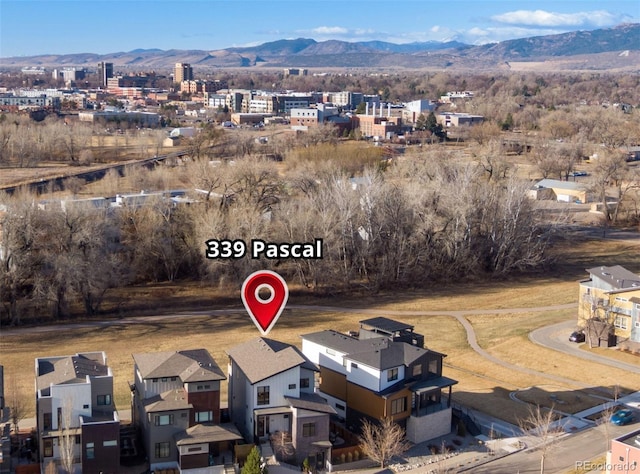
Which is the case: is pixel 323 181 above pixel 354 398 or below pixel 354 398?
above

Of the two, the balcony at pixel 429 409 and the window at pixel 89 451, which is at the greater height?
the window at pixel 89 451

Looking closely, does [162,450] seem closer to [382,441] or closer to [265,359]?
[265,359]

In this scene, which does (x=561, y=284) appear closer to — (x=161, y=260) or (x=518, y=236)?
(x=518, y=236)

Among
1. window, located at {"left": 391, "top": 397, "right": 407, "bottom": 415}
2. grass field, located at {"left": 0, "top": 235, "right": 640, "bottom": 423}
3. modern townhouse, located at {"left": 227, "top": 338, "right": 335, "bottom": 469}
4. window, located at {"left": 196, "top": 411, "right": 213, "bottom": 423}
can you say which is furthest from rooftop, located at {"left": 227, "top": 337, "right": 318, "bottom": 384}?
grass field, located at {"left": 0, "top": 235, "right": 640, "bottom": 423}

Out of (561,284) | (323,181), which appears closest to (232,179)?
(323,181)

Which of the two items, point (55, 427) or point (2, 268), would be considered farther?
point (2, 268)

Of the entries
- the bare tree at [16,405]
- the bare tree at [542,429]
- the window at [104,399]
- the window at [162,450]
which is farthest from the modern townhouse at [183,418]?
the bare tree at [542,429]

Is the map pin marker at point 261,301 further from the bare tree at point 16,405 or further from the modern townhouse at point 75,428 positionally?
the bare tree at point 16,405
